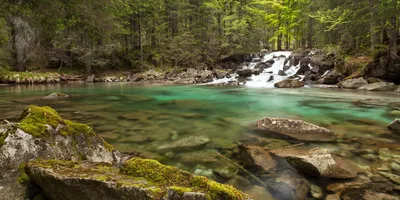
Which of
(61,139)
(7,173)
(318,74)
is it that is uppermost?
(318,74)

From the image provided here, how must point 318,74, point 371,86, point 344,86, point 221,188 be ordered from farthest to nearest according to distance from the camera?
point 318,74 → point 344,86 → point 371,86 → point 221,188

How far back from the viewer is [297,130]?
623cm

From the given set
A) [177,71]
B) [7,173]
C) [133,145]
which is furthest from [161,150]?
[177,71]

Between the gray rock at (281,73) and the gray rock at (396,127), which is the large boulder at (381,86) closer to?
the gray rock at (281,73)

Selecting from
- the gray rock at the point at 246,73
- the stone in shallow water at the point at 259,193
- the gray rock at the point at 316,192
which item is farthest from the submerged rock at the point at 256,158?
the gray rock at the point at 246,73

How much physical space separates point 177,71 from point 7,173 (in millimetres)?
27702

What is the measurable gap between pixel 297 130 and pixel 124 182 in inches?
203

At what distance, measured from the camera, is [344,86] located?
17.6 metres

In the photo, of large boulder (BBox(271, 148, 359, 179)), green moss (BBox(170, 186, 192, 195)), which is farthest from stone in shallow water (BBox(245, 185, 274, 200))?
green moss (BBox(170, 186, 192, 195))

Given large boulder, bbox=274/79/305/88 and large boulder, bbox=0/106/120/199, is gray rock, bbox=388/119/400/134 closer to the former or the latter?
large boulder, bbox=0/106/120/199

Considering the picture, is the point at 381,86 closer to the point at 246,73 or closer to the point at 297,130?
the point at 246,73

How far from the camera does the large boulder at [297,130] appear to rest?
19.3 ft

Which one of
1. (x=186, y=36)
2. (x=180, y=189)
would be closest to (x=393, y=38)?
(x=180, y=189)

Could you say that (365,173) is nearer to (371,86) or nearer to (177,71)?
(371,86)
